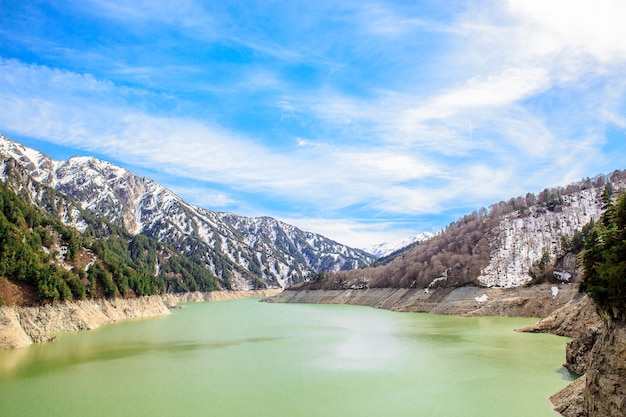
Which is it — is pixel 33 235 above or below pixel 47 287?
above

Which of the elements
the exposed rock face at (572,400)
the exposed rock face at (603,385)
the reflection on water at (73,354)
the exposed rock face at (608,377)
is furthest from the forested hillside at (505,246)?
the exposed rock face at (608,377)

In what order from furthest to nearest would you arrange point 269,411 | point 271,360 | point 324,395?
point 271,360
point 324,395
point 269,411

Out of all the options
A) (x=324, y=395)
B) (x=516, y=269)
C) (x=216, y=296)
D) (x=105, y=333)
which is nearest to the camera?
(x=324, y=395)

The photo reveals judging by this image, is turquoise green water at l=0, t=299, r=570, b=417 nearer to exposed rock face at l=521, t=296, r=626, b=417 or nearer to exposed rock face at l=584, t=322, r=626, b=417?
exposed rock face at l=521, t=296, r=626, b=417

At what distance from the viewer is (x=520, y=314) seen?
67.0 m

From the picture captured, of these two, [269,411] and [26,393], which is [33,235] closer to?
[26,393]

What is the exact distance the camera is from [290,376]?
94.9 feet

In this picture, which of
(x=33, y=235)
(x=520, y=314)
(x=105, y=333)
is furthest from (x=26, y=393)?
(x=520, y=314)

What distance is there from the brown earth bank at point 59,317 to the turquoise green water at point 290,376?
2120 mm

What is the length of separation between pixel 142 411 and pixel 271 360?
50.3ft

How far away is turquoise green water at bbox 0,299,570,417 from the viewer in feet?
70.3

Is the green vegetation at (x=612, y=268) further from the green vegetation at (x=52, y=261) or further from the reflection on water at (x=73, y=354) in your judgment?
the green vegetation at (x=52, y=261)

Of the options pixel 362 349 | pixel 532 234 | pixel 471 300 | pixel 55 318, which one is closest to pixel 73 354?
pixel 55 318

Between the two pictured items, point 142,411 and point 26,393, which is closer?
point 142,411
